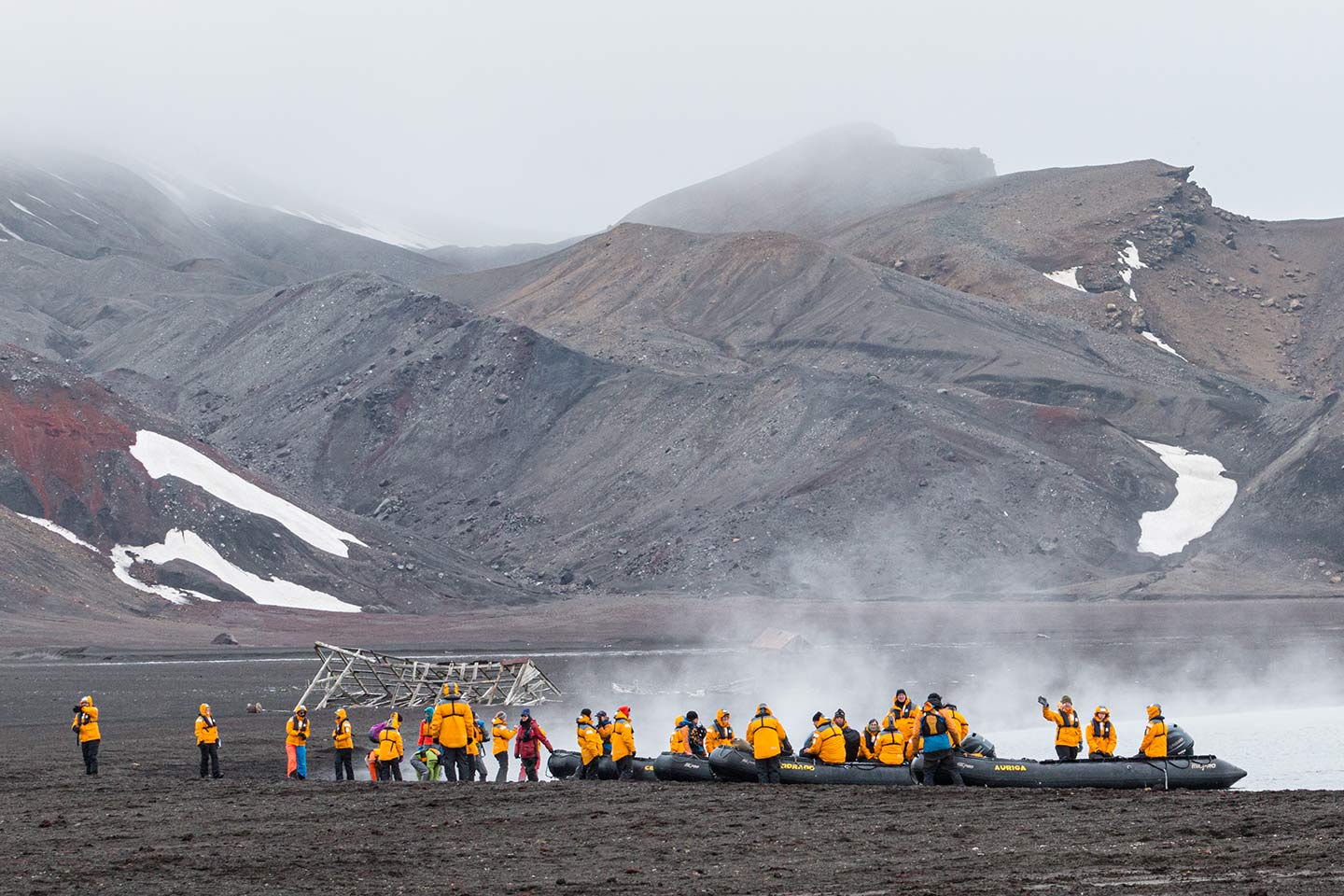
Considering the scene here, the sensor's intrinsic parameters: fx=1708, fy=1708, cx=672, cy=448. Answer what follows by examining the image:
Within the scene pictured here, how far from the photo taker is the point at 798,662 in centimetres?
6475

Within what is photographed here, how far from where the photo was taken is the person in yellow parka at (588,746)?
2953cm

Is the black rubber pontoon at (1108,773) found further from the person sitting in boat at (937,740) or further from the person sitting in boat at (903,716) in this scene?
the person sitting in boat at (903,716)

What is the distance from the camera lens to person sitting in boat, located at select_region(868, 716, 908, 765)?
27.2m

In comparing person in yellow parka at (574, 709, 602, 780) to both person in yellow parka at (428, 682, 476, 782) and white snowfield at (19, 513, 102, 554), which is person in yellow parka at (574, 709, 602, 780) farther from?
white snowfield at (19, 513, 102, 554)

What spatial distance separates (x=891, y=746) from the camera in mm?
27281

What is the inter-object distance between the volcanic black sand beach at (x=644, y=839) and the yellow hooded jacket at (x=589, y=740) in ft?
4.45

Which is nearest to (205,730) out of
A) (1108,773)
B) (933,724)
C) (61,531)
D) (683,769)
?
(683,769)

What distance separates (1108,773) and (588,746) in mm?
8838

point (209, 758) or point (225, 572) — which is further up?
point (225, 572)

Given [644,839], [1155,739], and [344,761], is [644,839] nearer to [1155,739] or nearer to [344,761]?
[1155,739]

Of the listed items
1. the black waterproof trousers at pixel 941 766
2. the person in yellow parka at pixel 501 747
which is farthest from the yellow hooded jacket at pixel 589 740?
the black waterproof trousers at pixel 941 766

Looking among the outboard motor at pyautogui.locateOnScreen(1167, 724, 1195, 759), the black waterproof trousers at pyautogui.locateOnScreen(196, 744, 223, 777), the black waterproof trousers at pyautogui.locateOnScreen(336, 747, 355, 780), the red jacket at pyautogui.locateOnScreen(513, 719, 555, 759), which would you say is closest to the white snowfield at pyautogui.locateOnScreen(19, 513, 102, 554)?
the black waterproof trousers at pyautogui.locateOnScreen(196, 744, 223, 777)

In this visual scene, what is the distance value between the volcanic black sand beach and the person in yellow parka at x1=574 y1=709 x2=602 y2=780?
4.47 ft

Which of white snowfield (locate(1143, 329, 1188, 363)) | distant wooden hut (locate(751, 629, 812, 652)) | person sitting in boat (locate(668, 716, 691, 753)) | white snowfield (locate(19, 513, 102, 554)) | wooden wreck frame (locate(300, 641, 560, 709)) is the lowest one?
person sitting in boat (locate(668, 716, 691, 753))
